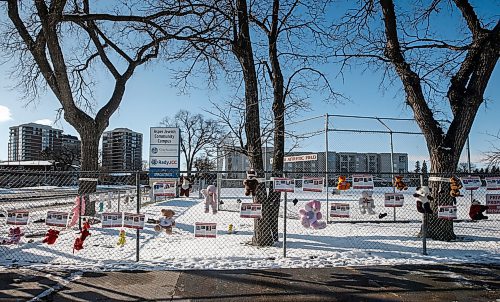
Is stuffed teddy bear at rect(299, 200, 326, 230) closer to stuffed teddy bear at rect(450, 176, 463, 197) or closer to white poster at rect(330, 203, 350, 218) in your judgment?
white poster at rect(330, 203, 350, 218)

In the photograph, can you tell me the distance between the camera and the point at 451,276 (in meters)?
5.86

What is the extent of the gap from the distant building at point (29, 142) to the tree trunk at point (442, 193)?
89.1 meters

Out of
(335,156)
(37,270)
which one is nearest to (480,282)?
(37,270)

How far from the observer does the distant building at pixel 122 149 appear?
2808 inches

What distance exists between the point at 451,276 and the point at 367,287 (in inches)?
62.9

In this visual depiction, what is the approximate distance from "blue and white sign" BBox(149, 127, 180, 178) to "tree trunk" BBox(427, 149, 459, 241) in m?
8.37

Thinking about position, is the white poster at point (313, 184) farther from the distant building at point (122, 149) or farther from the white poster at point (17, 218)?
the distant building at point (122, 149)

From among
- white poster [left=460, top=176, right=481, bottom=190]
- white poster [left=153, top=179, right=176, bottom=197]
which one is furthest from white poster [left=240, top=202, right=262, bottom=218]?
white poster [left=460, top=176, right=481, bottom=190]

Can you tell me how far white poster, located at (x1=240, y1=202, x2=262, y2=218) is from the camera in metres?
6.78

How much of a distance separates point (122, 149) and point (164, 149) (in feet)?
208

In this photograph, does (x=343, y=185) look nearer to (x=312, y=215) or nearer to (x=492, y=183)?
(x=312, y=215)

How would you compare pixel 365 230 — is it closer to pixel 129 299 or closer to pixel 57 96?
pixel 129 299

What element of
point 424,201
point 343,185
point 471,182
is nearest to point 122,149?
point 343,185

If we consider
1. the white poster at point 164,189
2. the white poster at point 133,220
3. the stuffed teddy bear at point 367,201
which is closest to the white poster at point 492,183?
the stuffed teddy bear at point 367,201
